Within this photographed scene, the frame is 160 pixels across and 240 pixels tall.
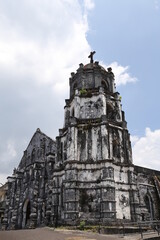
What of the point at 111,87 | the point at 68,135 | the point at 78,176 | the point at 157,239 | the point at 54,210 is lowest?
the point at 157,239

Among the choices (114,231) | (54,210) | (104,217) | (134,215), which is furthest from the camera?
(54,210)

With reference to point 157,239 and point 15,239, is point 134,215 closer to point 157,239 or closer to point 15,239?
point 157,239

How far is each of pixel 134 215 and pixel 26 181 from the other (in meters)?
12.3

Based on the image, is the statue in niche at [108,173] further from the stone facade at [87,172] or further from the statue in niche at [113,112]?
the statue in niche at [113,112]

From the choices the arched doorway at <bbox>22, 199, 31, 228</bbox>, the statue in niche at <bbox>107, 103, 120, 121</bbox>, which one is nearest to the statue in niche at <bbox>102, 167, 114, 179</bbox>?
the statue in niche at <bbox>107, 103, 120, 121</bbox>

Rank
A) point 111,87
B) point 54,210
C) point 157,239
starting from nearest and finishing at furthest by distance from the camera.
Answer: point 157,239, point 54,210, point 111,87

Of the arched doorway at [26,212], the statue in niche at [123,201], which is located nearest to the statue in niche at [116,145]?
the statue in niche at [123,201]

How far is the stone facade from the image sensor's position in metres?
16.8

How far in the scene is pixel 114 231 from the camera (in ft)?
44.6

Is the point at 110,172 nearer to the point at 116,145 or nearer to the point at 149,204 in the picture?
the point at 116,145

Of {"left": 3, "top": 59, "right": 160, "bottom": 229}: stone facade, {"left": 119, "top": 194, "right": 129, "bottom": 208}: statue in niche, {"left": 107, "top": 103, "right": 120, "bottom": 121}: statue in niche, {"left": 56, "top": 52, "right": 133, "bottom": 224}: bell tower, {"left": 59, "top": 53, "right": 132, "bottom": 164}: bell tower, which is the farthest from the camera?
{"left": 107, "top": 103, "right": 120, "bottom": 121}: statue in niche

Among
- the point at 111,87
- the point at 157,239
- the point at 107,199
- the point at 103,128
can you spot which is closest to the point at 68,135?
the point at 103,128

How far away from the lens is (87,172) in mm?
17797

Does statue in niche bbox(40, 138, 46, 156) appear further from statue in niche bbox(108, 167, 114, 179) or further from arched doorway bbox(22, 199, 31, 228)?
statue in niche bbox(108, 167, 114, 179)
